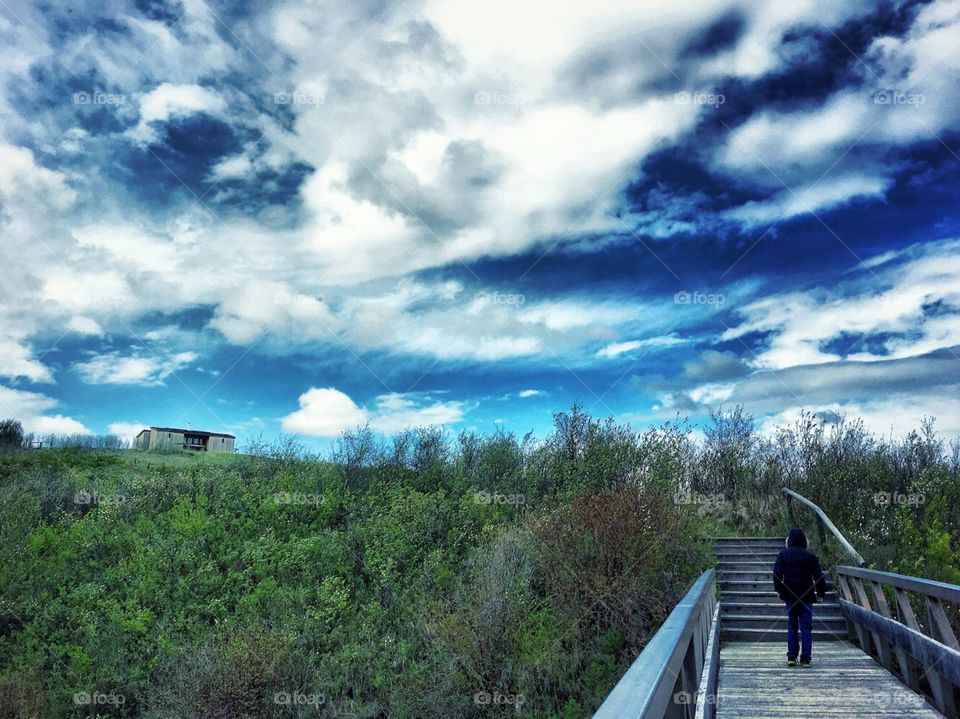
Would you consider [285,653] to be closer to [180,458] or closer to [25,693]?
[25,693]

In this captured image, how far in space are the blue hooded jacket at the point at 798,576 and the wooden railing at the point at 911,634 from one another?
2.61 feet

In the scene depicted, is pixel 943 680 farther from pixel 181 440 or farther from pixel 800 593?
pixel 181 440

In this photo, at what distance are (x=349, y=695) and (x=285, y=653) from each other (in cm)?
151

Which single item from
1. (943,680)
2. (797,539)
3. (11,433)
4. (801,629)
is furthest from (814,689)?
(11,433)

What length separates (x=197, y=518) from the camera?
19531mm

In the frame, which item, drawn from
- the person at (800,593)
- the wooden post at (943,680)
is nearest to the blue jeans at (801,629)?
the person at (800,593)

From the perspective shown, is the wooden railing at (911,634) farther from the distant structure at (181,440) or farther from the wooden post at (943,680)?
the distant structure at (181,440)

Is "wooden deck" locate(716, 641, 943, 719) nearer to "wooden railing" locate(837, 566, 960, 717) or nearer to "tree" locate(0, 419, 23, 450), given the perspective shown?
"wooden railing" locate(837, 566, 960, 717)

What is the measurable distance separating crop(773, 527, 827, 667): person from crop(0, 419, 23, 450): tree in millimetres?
35331

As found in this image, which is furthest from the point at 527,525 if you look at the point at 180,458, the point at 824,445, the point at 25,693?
the point at 180,458

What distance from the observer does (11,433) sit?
3516cm

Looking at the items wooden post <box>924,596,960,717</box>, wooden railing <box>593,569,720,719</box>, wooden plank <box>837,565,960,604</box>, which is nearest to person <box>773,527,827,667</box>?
wooden plank <box>837,565,960,604</box>

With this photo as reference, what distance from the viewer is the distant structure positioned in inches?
1463

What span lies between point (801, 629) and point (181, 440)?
1599 inches
